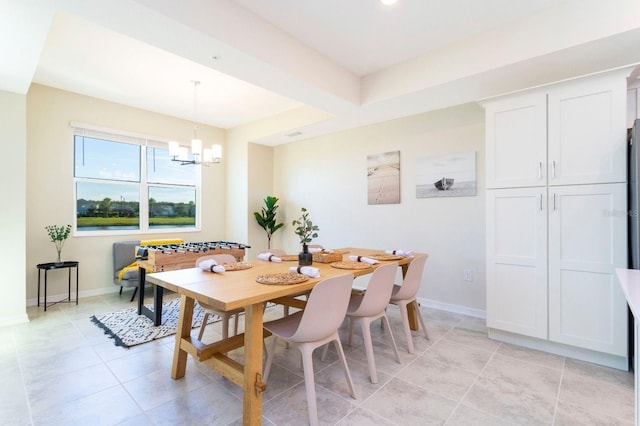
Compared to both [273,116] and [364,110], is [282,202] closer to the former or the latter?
[273,116]

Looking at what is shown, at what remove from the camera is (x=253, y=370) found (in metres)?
1.64

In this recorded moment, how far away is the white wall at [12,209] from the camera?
3205 mm

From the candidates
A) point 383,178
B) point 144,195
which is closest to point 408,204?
point 383,178

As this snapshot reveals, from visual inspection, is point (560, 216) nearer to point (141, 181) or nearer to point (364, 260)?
point (364, 260)

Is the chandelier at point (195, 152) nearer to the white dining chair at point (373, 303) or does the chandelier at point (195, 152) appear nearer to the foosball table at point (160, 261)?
the foosball table at point (160, 261)

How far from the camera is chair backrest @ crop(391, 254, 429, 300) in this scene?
2.62m

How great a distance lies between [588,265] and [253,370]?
269 centimetres

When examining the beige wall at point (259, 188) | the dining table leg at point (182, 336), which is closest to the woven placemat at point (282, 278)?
the dining table leg at point (182, 336)

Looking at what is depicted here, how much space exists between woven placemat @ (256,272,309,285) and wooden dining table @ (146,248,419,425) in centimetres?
4

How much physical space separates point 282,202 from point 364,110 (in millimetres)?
2665

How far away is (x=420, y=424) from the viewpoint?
171 centimetres

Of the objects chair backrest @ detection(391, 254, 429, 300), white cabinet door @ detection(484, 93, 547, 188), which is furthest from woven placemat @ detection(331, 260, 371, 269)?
white cabinet door @ detection(484, 93, 547, 188)

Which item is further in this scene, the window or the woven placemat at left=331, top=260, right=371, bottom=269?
the window

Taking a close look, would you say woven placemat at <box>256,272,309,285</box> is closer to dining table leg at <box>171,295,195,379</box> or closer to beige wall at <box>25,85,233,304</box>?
dining table leg at <box>171,295,195,379</box>
